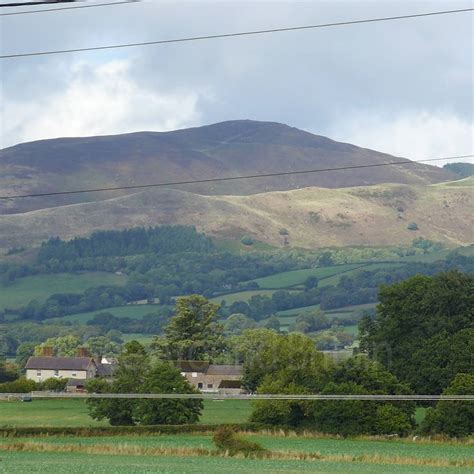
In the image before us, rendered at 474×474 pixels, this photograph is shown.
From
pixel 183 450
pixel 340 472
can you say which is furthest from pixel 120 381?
pixel 340 472

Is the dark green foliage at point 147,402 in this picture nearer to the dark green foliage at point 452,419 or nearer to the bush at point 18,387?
the dark green foliage at point 452,419

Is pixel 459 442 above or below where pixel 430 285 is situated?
below

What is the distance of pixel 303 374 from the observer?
86.7 metres

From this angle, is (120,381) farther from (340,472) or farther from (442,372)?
(340,472)

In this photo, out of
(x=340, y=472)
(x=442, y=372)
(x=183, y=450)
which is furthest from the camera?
(x=442, y=372)

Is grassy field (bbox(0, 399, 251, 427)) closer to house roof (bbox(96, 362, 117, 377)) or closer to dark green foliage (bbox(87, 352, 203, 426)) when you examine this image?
dark green foliage (bbox(87, 352, 203, 426))

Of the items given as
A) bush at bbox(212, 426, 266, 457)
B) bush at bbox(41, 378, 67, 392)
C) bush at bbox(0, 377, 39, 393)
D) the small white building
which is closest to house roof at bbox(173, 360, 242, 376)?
bush at bbox(41, 378, 67, 392)

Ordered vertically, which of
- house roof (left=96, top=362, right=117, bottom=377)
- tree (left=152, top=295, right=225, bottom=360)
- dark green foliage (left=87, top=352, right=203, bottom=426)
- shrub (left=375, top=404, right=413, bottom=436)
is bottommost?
house roof (left=96, top=362, right=117, bottom=377)

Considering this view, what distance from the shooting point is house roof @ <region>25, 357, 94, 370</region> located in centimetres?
14850

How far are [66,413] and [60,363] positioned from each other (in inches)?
2258

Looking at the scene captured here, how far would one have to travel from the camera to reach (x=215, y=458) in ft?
161

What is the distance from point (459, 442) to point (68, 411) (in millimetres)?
38014

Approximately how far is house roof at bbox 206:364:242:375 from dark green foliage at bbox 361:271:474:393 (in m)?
30.1

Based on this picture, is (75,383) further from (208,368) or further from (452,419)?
(452,419)
